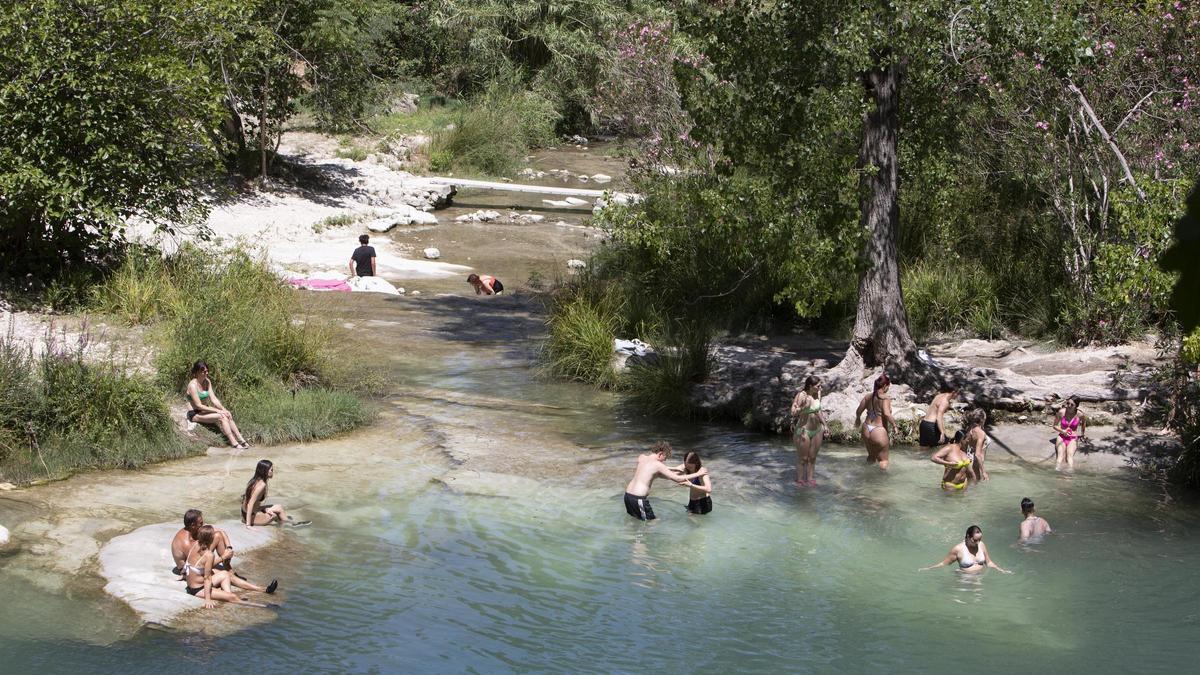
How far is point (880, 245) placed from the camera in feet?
46.5

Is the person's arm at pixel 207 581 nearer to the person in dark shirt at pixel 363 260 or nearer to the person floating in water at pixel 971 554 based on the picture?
the person floating in water at pixel 971 554

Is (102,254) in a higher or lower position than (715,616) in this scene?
higher

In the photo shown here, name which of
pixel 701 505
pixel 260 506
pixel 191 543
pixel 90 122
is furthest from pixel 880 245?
pixel 90 122

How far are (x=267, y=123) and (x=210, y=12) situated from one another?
1058 cm

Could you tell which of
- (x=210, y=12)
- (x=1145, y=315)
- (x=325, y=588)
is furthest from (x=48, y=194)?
(x=1145, y=315)

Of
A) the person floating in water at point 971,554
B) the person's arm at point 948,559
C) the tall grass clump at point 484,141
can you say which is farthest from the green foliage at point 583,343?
the tall grass clump at point 484,141

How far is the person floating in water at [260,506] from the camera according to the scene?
10312 millimetres

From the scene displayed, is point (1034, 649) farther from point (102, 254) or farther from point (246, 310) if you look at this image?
point (102, 254)

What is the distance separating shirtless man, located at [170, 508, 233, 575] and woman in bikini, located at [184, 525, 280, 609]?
0.17 feet

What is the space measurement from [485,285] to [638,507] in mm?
10629

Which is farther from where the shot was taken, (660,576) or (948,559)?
(948,559)

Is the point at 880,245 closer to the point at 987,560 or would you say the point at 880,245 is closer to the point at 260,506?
the point at 987,560

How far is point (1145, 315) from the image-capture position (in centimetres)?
1567

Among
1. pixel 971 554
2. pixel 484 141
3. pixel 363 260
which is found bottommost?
pixel 971 554
